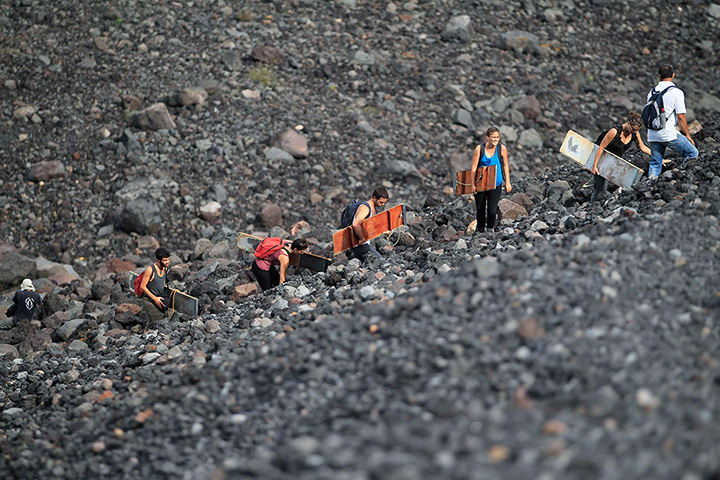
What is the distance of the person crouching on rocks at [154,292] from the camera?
32.5 ft

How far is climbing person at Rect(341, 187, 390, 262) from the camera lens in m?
9.23

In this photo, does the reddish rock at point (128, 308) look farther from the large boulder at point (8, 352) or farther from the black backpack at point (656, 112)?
the black backpack at point (656, 112)

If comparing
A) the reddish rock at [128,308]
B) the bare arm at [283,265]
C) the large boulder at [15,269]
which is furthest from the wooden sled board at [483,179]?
the large boulder at [15,269]

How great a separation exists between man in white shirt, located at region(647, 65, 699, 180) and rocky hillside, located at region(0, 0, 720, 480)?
18.3 inches

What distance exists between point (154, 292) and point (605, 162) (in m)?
6.67

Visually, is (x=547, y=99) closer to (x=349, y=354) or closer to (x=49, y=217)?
(x=49, y=217)

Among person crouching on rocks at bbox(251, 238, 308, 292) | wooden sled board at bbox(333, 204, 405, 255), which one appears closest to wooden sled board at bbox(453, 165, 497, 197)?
wooden sled board at bbox(333, 204, 405, 255)

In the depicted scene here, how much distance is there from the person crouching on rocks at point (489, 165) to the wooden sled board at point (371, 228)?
3.93 ft

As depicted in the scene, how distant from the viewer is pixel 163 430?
562 cm

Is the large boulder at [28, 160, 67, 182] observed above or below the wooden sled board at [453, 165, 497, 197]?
below

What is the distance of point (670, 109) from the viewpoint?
9.02m

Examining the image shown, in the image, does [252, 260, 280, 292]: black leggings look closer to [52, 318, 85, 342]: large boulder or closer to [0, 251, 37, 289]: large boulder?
[52, 318, 85, 342]: large boulder

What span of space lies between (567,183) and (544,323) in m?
7.13

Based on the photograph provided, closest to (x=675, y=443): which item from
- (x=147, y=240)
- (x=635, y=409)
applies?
(x=635, y=409)
